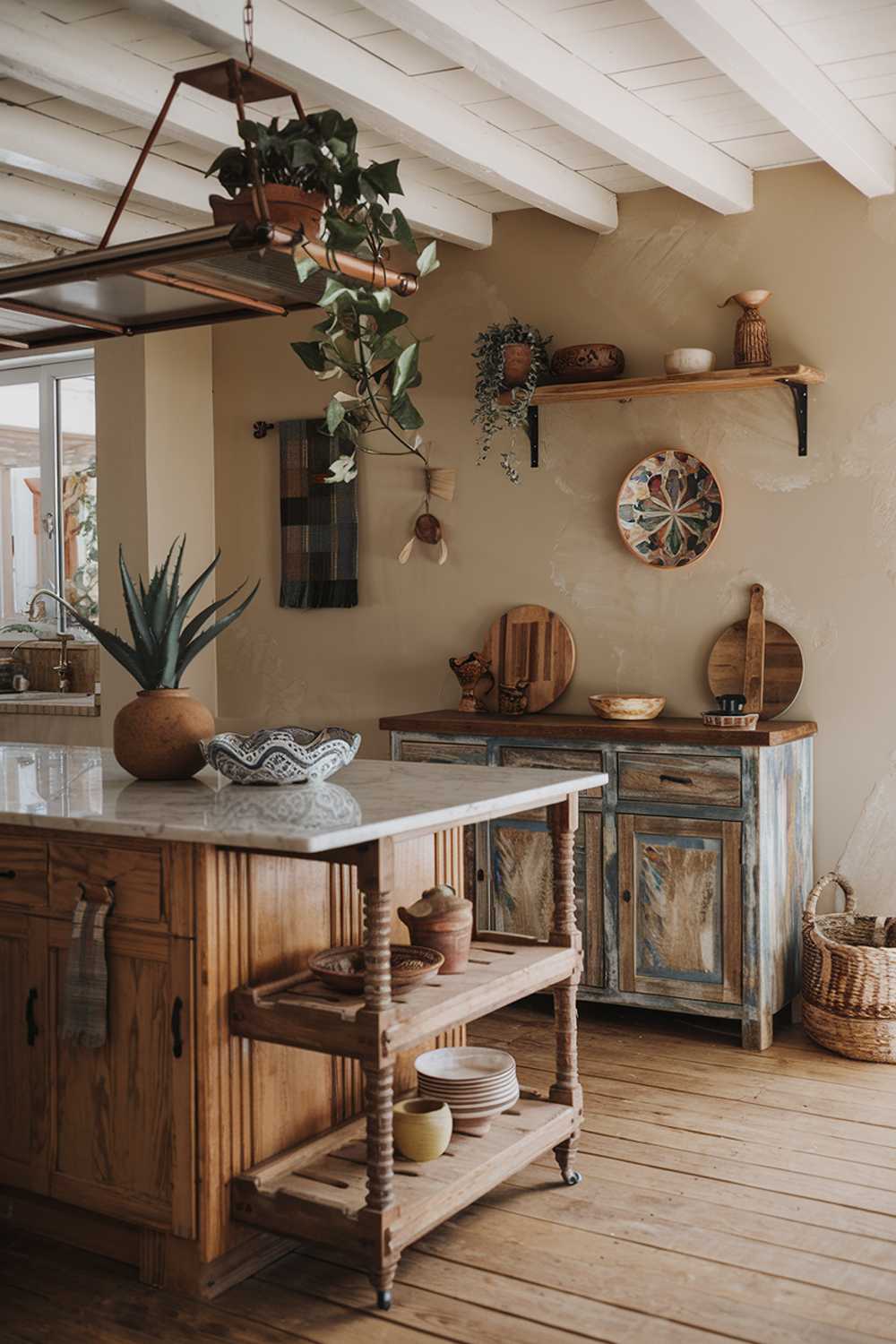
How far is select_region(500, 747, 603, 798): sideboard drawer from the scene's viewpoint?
179 inches

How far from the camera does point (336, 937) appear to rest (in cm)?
311

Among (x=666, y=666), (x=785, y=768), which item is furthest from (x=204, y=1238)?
(x=666, y=666)

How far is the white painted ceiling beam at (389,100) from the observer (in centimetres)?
315

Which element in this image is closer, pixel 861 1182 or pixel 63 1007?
pixel 63 1007

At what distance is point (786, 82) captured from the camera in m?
3.54

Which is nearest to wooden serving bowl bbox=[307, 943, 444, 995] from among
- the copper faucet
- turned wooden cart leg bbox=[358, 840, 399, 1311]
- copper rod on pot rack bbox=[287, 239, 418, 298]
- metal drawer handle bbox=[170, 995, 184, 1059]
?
turned wooden cart leg bbox=[358, 840, 399, 1311]

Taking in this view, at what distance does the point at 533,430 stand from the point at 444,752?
126 centimetres

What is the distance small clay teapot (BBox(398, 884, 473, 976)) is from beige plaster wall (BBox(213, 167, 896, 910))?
2033 mm

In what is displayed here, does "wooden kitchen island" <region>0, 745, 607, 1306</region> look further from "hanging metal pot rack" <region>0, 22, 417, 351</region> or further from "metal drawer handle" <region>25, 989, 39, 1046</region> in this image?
"hanging metal pot rack" <region>0, 22, 417, 351</region>

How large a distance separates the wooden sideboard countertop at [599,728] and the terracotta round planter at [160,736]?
5.20ft

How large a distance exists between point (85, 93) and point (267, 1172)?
8.82 ft

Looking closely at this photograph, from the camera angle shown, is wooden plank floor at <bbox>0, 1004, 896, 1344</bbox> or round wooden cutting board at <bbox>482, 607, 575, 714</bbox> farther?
round wooden cutting board at <bbox>482, 607, 575, 714</bbox>

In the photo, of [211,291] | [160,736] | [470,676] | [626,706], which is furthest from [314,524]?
[211,291]

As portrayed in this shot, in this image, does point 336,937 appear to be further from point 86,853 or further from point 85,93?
point 85,93
